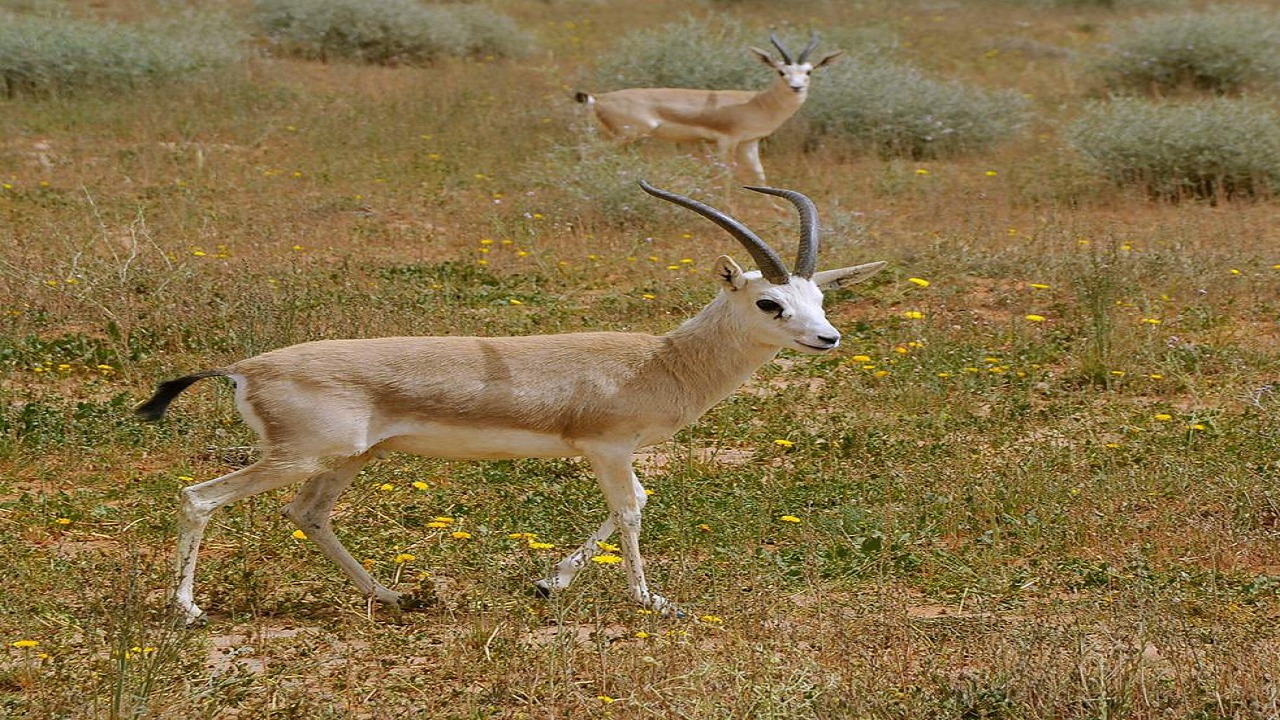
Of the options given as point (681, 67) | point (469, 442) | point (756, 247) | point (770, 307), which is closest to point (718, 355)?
point (770, 307)

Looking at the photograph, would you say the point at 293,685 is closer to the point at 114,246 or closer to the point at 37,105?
the point at 114,246

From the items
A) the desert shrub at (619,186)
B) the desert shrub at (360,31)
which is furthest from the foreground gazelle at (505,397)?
the desert shrub at (360,31)

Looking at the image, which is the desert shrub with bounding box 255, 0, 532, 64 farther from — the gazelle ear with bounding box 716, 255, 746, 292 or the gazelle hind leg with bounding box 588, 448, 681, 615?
the gazelle hind leg with bounding box 588, 448, 681, 615

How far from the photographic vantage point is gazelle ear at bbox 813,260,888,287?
610cm

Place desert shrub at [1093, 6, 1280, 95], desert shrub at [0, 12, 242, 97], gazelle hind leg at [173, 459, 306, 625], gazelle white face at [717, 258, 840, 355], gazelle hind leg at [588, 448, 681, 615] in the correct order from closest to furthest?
gazelle hind leg at [173, 459, 306, 625], gazelle hind leg at [588, 448, 681, 615], gazelle white face at [717, 258, 840, 355], desert shrub at [0, 12, 242, 97], desert shrub at [1093, 6, 1280, 95]

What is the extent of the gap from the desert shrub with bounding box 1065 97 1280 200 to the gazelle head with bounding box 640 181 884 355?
8.18m

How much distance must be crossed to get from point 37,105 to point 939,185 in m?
9.37

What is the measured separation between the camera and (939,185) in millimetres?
14102

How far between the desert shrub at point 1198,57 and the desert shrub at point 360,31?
893 centimetres

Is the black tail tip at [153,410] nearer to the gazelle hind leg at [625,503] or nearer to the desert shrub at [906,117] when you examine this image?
the gazelle hind leg at [625,503]

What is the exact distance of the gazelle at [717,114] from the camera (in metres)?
15.0

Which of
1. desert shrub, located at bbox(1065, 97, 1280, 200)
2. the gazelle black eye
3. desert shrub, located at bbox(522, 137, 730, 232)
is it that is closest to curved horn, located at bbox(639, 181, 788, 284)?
the gazelle black eye

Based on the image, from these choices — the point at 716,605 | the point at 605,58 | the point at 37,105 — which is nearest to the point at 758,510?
the point at 716,605

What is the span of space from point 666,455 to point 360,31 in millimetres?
13816
